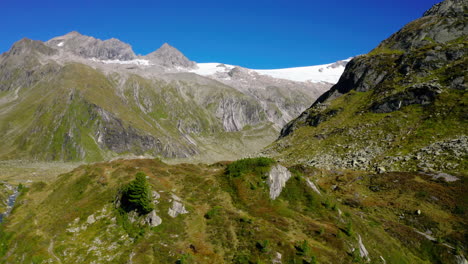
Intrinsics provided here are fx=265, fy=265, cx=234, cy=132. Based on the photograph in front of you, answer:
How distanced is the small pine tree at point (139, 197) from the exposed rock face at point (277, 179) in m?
20.5

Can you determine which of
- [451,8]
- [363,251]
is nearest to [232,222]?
[363,251]

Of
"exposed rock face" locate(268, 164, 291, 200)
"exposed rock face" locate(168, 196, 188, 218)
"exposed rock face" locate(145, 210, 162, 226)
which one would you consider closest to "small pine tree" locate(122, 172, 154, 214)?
"exposed rock face" locate(145, 210, 162, 226)

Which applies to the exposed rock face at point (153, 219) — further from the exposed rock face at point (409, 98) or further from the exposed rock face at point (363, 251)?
the exposed rock face at point (409, 98)

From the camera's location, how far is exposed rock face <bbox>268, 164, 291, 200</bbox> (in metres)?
47.0

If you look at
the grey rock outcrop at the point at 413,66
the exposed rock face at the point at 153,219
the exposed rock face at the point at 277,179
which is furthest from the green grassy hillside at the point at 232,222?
the grey rock outcrop at the point at 413,66

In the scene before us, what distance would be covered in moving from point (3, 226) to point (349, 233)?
6200 cm

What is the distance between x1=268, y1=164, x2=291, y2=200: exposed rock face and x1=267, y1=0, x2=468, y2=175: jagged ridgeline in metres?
43.3

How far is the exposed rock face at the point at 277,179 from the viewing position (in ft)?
154

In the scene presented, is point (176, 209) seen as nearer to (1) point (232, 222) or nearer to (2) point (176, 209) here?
(2) point (176, 209)

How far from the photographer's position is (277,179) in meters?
48.8

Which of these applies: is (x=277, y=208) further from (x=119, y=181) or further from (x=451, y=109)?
(x=451, y=109)

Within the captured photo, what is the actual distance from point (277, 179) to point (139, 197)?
78.8 feet

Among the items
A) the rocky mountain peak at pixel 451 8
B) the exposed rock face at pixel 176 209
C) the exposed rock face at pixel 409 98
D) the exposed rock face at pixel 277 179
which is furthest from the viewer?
the rocky mountain peak at pixel 451 8

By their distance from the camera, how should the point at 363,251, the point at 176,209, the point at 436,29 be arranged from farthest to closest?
the point at 436,29 → the point at 176,209 → the point at 363,251
